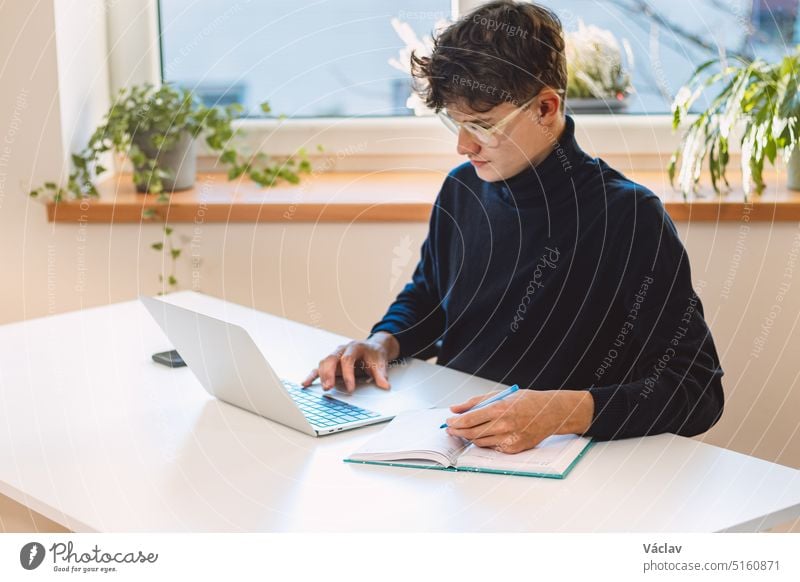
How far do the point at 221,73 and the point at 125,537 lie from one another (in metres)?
1.77

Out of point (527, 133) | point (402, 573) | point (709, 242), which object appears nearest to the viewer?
point (402, 573)

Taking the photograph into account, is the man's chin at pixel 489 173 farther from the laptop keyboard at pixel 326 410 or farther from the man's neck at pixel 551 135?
the laptop keyboard at pixel 326 410

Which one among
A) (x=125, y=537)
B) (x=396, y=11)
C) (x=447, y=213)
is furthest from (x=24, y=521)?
(x=396, y=11)

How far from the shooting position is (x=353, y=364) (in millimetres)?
1519

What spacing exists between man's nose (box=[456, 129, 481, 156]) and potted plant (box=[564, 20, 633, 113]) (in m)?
0.98

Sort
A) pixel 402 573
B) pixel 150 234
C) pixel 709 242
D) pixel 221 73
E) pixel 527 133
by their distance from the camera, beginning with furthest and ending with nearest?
pixel 221 73 → pixel 150 234 → pixel 709 242 → pixel 527 133 → pixel 402 573

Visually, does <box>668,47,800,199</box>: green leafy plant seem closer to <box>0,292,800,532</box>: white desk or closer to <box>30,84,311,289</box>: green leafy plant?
<box>30,84,311,289</box>: green leafy plant

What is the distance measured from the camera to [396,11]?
2.52 metres

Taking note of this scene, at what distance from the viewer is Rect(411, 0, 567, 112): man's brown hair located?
1461 millimetres

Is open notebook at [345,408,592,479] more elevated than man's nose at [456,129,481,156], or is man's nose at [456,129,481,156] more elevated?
man's nose at [456,129,481,156]

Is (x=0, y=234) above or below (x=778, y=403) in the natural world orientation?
above

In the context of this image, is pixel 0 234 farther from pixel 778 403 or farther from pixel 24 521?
pixel 778 403

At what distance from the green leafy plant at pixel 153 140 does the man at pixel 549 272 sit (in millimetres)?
849

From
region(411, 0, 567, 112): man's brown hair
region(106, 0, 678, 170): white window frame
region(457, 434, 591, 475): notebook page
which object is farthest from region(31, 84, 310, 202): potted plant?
region(457, 434, 591, 475): notebook page
